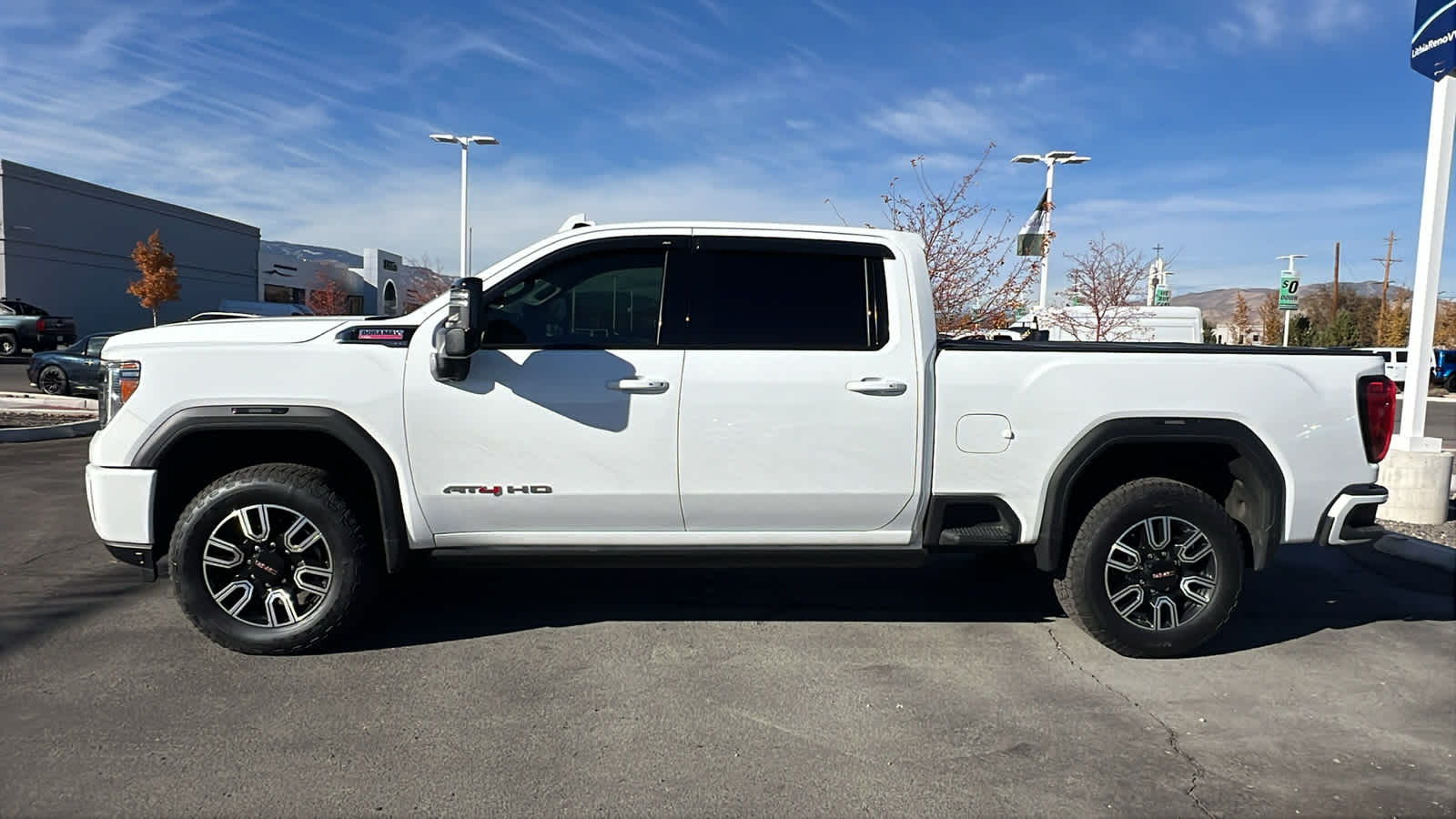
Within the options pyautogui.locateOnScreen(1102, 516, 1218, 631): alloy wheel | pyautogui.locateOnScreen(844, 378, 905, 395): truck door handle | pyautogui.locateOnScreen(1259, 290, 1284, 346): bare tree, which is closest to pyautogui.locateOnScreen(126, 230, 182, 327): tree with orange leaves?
pyautogui.locateOnScreen(844, 378, 905, 395): truck door handle

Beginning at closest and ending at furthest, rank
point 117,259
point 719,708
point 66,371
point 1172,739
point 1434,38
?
point 1172,739
point 719,708
point 1434,38
point 66,371
point 117,259

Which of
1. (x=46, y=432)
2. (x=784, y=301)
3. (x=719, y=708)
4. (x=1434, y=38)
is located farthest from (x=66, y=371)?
(x=1434, y=38)

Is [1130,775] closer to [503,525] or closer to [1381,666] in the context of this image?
[1381,666]

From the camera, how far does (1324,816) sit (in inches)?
116

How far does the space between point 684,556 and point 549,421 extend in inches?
35.6

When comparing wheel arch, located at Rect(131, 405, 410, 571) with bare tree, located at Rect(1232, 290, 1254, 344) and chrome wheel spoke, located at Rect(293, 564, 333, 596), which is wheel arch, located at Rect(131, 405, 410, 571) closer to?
chrome wheel spoke, located at Rect(293, 564, 333, 596)

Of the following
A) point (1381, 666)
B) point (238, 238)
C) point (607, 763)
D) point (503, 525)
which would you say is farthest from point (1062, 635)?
point (238, 238)

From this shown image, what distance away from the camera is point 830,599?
517 centimetres

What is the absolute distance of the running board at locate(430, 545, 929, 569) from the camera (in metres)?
4.16

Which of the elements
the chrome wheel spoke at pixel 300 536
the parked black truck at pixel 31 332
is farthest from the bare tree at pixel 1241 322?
the chrome wheel spoke at pixel 300 536

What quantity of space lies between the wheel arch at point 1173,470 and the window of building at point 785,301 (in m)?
1.13

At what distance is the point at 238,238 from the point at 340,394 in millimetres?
53740

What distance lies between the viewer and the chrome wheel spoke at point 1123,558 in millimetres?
4277

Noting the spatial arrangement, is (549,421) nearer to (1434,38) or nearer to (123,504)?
(123,504)
